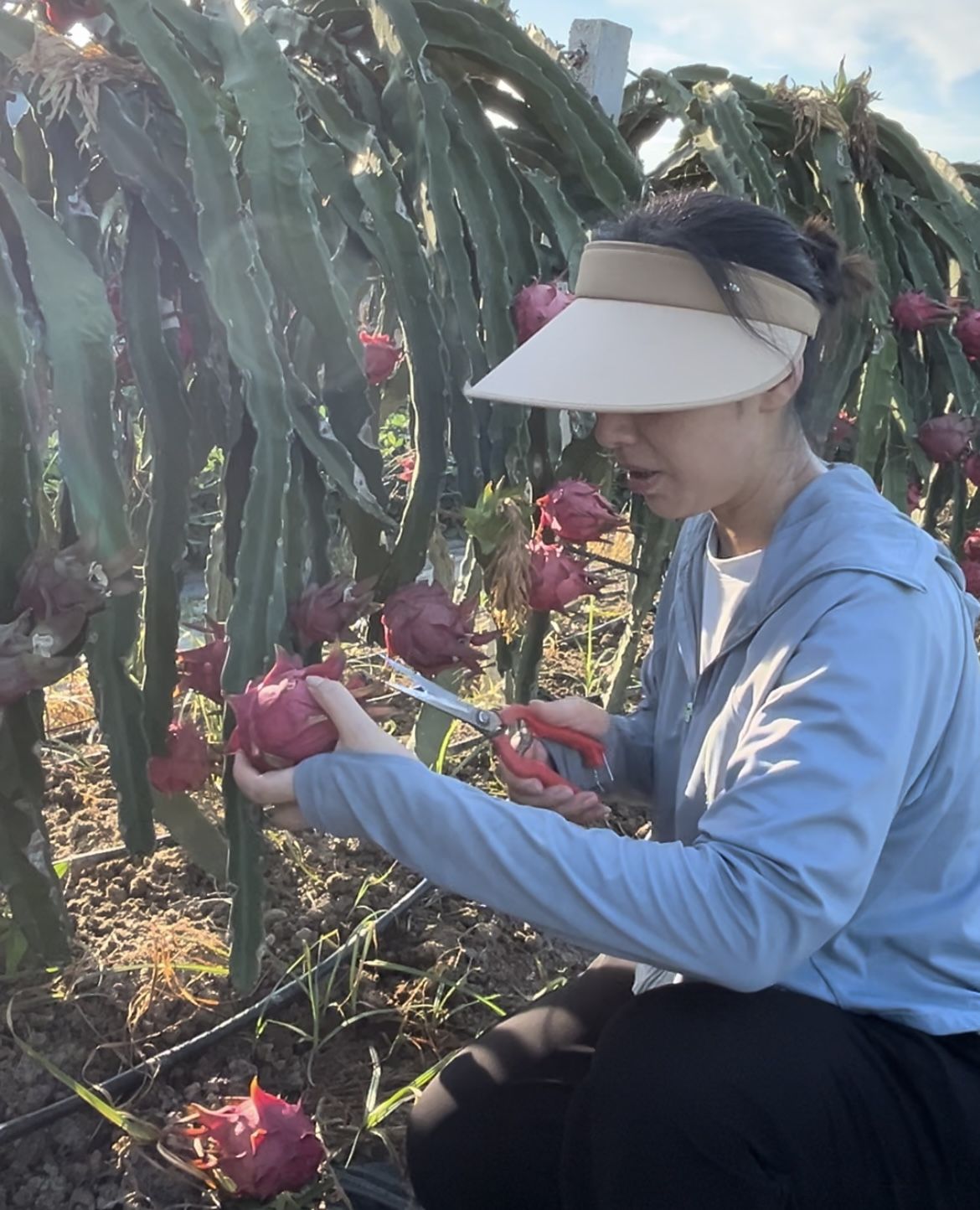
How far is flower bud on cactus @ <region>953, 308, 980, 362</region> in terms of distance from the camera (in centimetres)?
174

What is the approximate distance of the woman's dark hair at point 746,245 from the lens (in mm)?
868

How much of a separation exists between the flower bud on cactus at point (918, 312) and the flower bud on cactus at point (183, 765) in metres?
1.32

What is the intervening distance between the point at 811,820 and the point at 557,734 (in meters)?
0.36

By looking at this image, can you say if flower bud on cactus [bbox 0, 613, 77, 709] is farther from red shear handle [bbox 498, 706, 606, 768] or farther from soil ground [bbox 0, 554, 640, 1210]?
soil ground [bbox 0, 554, 640, 1210]

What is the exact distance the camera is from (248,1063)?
Answer: 1.30m

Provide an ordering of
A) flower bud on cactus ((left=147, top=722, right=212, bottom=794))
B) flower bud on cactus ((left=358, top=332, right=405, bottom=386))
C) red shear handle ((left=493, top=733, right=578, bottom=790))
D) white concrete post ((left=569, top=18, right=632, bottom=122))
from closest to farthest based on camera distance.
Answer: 1. red shear handle ((left=493, top=733, right=578, bottom=790))
2. flower bud on cactus ((left=147, top=722, right=212, bottom=794))
3. flower bud on cactus ((left=358, top=332, right=405, bottom=386))
4. white concrete post ((left=569, top=18, right=632, bottom=122))

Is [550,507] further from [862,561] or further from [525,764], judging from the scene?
[862,561]

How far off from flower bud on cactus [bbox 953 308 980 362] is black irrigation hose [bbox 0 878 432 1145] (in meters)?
1.22

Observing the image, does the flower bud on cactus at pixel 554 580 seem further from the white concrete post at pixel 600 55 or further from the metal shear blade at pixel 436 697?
the white concrete post at pixel 600 55

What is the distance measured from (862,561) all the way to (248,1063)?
0.93 metres

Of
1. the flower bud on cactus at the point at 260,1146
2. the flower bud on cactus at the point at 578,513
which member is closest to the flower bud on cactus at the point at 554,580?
the flower bud on cactus at the point at 578,513

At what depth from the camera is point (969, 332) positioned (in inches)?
69.1

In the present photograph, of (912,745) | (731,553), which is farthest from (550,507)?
(912,745)

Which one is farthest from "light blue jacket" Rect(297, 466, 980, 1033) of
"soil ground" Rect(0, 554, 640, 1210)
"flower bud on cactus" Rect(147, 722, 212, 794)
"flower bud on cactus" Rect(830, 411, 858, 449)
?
"flower bud on cactus" Rect(830, 411, 858, 449)
